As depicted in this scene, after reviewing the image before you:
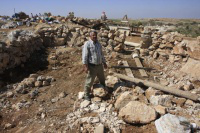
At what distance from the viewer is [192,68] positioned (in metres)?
7.00

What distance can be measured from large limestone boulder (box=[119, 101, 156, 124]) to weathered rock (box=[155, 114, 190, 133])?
240 mm

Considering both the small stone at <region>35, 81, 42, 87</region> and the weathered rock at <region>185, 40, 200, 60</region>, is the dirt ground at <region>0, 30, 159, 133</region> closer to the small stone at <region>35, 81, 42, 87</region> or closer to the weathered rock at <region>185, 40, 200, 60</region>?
the small stone at <region>35, 81, 42, 87</region>

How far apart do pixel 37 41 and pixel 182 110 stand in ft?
26.4

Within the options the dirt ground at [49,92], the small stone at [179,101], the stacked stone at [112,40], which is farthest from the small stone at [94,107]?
the stacked stone at [112,40]

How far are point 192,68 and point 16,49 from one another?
775 centimetres

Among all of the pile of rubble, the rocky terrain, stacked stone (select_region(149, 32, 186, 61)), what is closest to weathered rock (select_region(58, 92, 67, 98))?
the rocky terrain

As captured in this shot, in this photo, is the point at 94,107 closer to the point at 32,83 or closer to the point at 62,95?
the point at 62,95

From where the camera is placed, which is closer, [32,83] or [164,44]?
[32,83]

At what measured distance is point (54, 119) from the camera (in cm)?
429

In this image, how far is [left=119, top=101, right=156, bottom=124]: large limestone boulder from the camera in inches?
145

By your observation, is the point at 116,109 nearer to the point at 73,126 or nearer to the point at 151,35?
the point at 73,126

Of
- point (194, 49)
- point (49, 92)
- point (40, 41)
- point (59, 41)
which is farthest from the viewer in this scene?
point (59, 41)

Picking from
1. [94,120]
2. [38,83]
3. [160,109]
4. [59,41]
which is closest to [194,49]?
[160,109]

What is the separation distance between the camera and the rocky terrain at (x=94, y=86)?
12.5 ft
